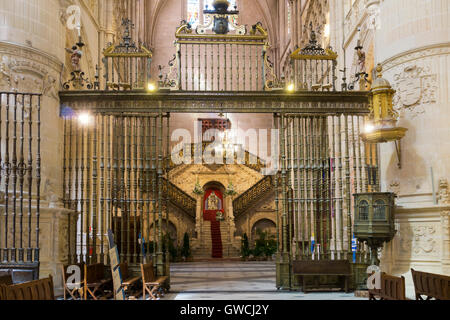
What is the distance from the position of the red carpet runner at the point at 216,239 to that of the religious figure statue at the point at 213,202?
2130mm

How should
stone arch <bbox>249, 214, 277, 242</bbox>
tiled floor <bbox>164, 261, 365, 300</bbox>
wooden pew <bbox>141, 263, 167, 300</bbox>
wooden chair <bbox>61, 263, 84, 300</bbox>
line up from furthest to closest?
1. stone arch <bbox>249, 214, 277, 242</bbox>
2. tiled floor <bbox>164, 261, 365, 300</bbox>
3. wooden pew <bbox>141, 263, 167, 300</bbox>
4. wooden chair <bbox>61, 263, 84, 300</bbox>

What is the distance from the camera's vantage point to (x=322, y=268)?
11422mm

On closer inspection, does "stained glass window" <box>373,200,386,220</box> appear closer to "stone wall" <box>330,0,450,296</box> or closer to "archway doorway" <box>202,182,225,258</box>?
"stone wall" <box>330,0,450,296</box>

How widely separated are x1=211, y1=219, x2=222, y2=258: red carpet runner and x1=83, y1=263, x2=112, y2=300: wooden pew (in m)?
13.7

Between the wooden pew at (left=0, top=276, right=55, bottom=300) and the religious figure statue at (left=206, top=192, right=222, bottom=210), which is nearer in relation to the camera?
the wooden pew at (left=0, top=276, right=55, bottom=300)

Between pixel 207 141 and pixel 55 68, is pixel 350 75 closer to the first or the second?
pixel 55 68

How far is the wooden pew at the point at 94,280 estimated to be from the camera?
9.59 m

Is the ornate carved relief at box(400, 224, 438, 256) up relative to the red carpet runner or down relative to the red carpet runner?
up

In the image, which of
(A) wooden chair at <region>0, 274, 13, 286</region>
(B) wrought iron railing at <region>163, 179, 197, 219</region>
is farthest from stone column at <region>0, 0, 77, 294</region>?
(B) wrought iron railing at <region>163, 179, 197, 219</region>

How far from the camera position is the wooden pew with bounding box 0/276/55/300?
6182 mm

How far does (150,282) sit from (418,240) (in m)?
5.52

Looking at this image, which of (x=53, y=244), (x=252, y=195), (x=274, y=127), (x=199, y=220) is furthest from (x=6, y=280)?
(x=252, y=195)

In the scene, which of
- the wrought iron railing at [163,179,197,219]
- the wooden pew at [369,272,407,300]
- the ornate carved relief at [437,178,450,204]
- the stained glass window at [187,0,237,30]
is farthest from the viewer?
the stained glass window at [187,0,237,30]
